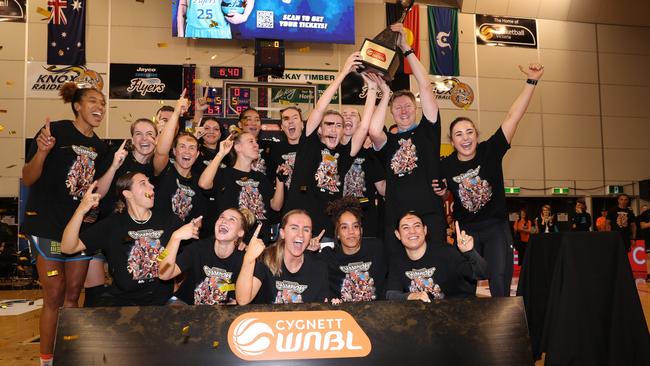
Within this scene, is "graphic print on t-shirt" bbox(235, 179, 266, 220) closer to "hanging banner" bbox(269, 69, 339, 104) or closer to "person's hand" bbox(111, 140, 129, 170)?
"person's hand" bbox(111, 140, 129, 170)

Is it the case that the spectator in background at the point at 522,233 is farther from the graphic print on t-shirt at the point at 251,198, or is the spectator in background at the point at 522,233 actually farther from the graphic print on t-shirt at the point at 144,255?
the graphic print on t-shirt at the point at 144,255

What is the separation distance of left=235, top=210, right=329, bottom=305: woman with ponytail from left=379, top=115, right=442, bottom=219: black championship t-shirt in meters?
0.79

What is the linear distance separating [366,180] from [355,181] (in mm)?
101

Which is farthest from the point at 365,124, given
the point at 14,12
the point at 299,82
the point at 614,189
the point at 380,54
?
the point at 614,189

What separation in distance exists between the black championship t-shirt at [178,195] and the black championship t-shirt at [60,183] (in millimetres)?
479

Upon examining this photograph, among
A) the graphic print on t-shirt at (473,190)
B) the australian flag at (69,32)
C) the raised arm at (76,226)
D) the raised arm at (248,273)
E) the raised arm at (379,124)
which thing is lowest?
the raised arm at (248,273)

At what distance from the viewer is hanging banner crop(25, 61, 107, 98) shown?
472 inches

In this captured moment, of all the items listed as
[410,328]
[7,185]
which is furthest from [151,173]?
[7,185]

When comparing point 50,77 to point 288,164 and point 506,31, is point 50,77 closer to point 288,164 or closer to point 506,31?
point 288,164

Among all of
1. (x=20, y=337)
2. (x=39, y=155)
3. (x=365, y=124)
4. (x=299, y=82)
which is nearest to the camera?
(x=39, y=155)

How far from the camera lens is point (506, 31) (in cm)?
1403

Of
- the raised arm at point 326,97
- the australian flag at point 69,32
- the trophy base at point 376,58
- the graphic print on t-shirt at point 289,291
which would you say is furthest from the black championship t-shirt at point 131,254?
the australian flag at point 69,32

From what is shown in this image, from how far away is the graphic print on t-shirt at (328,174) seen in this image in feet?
14.0

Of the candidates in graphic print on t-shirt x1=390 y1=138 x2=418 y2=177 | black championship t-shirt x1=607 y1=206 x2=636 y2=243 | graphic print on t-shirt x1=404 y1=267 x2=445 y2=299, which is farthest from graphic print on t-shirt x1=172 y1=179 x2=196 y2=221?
black championship t-shirt x1=607 y1=206 x2=636 y2=243
